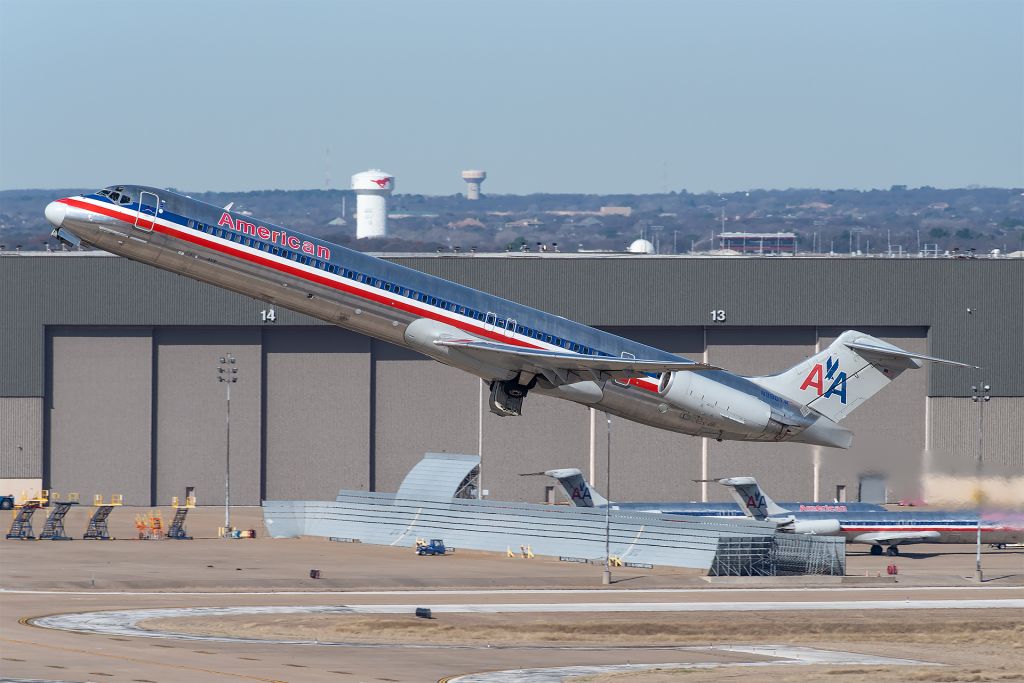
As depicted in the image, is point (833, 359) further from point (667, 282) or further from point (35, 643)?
point (667, 282)

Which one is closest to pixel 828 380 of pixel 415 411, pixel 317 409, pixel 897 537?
pixel 897 537

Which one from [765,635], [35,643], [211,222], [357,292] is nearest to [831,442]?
[765,635]

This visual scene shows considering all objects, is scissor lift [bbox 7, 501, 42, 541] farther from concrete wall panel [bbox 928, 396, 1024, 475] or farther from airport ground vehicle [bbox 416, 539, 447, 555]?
concrete wall panel [bbox 928, 396, 1024, 475]

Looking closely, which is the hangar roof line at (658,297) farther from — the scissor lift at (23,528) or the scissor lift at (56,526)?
the scissor lift at (56,526)

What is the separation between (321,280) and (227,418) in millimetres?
68133

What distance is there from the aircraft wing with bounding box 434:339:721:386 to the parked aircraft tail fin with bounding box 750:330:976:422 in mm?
10261

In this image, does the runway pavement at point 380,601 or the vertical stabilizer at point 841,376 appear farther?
the vertical stabilizer at point 841,376

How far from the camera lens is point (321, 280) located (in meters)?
63.9

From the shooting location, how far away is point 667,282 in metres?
132

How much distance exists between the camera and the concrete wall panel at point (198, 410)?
13312 cm

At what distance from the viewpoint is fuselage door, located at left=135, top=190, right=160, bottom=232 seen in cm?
6141

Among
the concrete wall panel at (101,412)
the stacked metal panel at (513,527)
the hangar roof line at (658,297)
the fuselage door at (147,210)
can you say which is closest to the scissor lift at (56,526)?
the stacked metal panel at (513,527)

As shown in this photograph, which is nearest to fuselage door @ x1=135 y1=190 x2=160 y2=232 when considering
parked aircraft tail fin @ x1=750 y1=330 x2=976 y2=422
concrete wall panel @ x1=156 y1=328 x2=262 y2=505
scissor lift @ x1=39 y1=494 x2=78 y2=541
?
→ parked aircraft tail fin @ x1=750 y1=330 x2=976 y2=422

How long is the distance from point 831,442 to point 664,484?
59.1 metres
